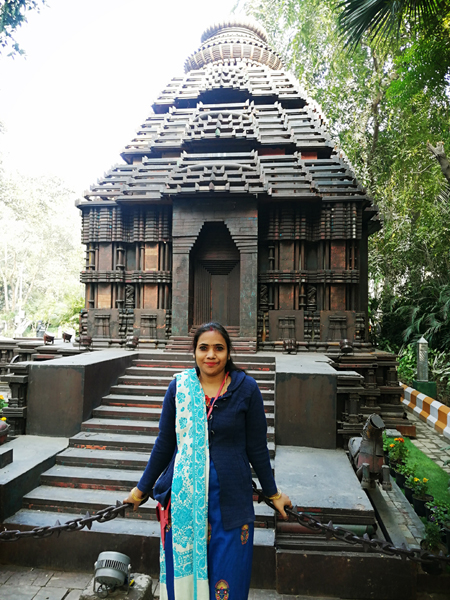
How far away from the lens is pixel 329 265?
29.6 ft

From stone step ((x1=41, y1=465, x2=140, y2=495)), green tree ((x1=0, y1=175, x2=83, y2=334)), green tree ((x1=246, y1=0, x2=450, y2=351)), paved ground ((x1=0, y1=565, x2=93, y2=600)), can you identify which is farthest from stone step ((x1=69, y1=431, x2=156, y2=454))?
green tree ((x1=0, y1=175, x2=83, y2=334))

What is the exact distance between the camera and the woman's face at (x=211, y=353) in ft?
7.37

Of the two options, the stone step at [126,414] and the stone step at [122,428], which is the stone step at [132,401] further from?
the stone step at [122,428]

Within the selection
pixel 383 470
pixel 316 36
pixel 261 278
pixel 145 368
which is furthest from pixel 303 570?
pixel 316 36

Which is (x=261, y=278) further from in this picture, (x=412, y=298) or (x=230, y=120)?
(x=412, y=298)

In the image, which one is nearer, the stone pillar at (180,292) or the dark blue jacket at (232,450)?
the dark blue jacket at (232,450)

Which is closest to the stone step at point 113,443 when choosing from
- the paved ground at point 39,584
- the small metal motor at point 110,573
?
the paved ground at point 39,584

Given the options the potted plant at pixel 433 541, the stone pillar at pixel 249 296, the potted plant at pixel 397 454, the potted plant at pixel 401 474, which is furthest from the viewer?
the stone pillar at pixel 249 296

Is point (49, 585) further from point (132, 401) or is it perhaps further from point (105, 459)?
point (132, 401)

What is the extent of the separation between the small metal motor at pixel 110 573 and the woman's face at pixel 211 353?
1222 millimetres

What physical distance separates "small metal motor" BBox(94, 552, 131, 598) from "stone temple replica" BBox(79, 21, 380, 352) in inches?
223

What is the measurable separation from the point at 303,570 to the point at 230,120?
9.23 m

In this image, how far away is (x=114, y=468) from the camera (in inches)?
179

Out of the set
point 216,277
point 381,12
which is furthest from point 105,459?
point 381,12
